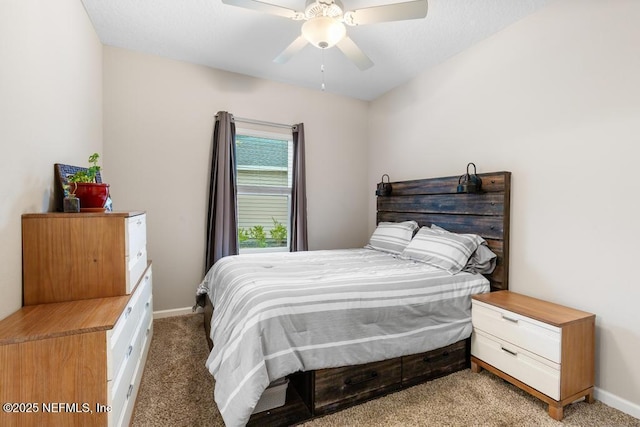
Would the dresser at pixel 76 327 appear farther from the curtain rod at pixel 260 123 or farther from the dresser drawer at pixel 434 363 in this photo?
the curtain rod at pixel 260 123

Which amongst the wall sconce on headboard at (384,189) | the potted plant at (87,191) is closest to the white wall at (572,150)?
the wall sconce on headboard at (384,189)

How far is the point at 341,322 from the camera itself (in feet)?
5.74

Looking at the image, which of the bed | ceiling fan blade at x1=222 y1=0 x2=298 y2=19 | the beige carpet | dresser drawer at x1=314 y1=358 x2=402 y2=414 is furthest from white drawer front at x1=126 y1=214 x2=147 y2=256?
ceiling fan blade at x1=222 y1=0 x2=298 y2=19

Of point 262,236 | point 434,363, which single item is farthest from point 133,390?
point 262,236

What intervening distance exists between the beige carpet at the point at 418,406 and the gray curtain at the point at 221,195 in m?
1.31

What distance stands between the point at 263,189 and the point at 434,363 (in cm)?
259

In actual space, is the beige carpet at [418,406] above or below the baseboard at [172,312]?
below

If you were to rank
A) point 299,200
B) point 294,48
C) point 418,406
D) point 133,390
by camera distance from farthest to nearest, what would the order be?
1. point 299,200
2. point 294,48
3. point 418,406
4. point 133,390

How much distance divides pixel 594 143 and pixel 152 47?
12.3 feet

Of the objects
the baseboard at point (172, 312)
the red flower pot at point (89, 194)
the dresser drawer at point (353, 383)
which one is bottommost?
the baseboard at point (172, 312)

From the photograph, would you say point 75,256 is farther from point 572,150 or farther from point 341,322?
point 572,150

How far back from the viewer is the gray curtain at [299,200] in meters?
3.68

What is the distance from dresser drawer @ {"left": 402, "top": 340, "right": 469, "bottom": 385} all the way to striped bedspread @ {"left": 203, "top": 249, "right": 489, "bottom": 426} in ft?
0.30

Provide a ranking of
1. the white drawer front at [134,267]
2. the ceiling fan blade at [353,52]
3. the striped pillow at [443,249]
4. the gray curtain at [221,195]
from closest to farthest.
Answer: the white drawer front at [134,267] → the ceiling fan blade at [353,52] → the striped pillow at [443,249] → the gray curtain at [221,195]
